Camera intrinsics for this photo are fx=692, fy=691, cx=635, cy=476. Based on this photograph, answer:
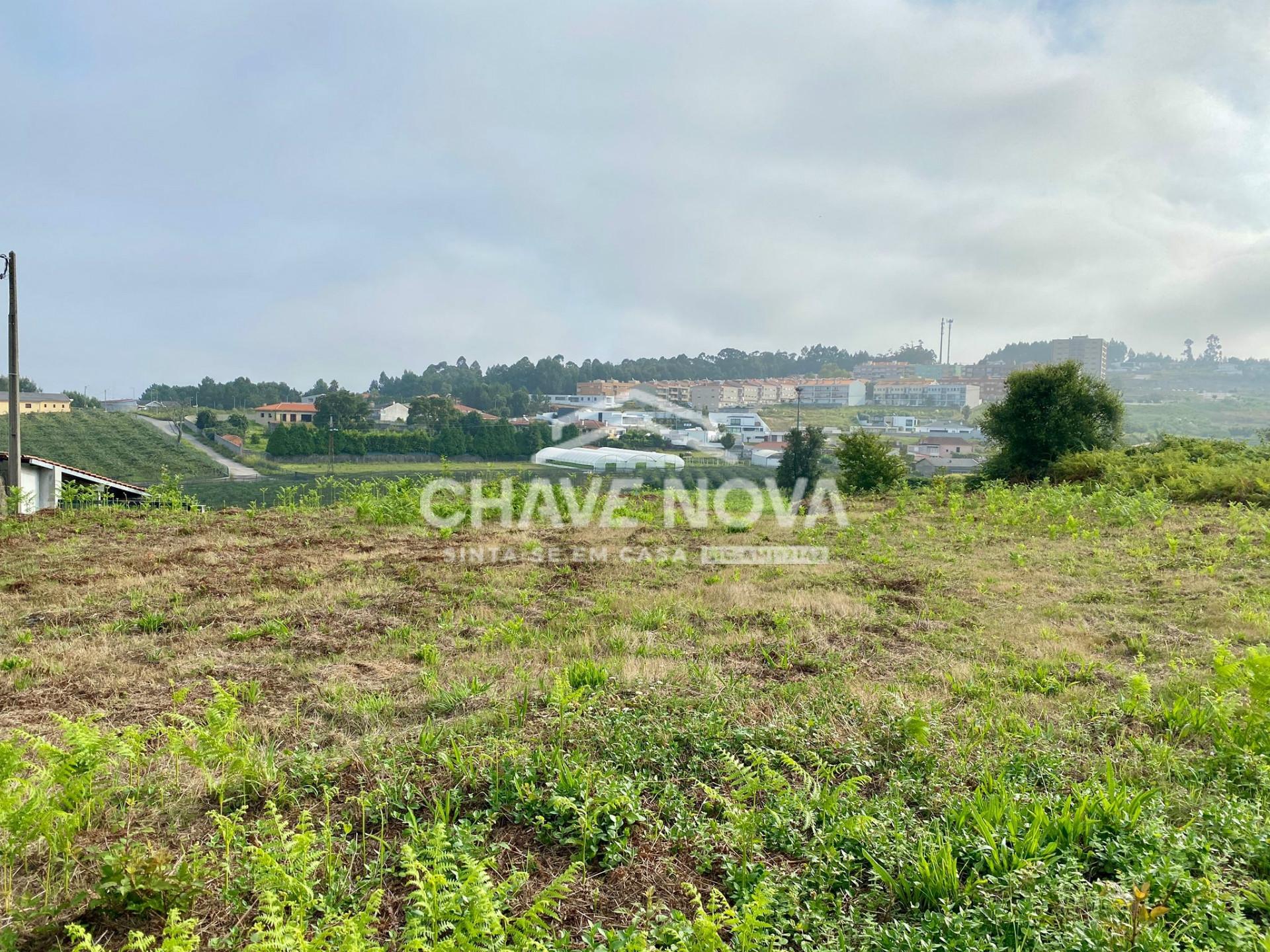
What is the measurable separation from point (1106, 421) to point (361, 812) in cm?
1963

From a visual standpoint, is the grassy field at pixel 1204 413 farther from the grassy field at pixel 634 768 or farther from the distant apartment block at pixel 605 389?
the grassy field at pixel 634 768

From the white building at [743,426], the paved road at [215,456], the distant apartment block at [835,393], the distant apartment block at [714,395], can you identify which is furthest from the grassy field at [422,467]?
the distant apartment block at [835,393]

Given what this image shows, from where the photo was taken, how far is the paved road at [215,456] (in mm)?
24913

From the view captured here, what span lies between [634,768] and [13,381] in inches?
509

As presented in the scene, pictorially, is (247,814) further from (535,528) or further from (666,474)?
(666,474)

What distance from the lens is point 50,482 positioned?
1357cm

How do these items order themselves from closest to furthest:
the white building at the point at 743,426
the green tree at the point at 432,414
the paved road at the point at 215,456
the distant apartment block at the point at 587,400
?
1. the paved road at the point at 215,456
2. the green tree at the point at 432,414
3. the white building at the point at 743,426
4. the distant apartment block at the point at 587,400

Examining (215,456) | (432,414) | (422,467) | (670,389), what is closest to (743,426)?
(432,414)

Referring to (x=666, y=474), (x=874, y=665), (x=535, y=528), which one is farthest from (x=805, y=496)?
(x=874, y=665)

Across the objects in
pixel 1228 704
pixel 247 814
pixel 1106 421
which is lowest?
pixel 247 814

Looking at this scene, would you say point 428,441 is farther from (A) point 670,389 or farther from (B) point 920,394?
(B) point 920,394

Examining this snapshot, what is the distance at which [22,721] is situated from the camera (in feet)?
10.7

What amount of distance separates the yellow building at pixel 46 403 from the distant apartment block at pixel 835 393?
4884cm

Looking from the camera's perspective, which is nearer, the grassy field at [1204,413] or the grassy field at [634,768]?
the grassy field at [634,768]
